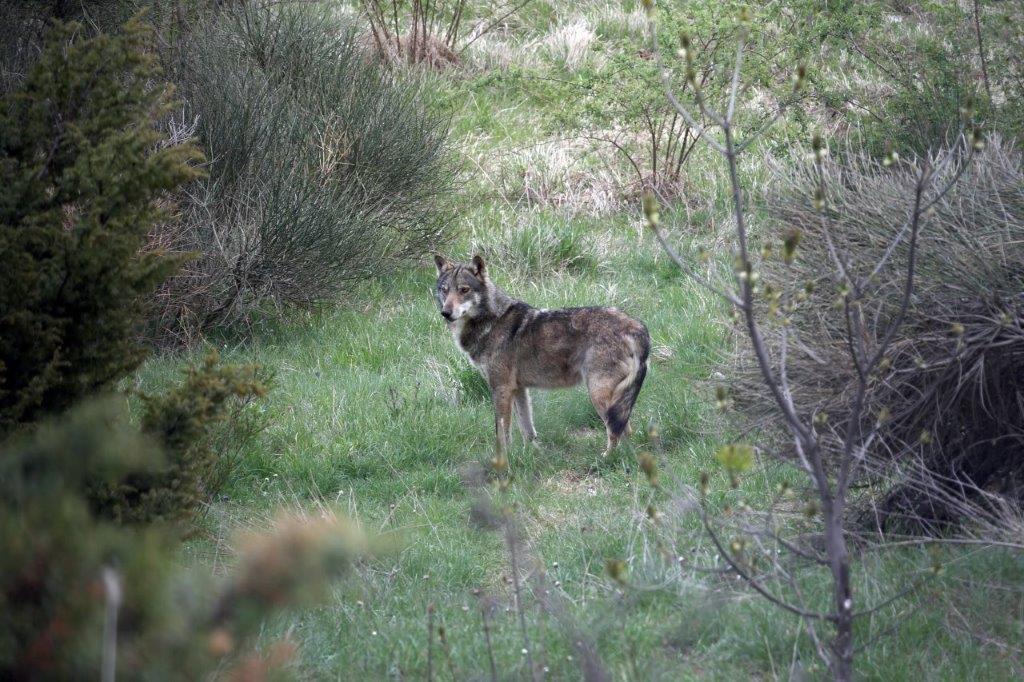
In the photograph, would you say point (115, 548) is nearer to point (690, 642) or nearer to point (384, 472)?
point (690, 642)

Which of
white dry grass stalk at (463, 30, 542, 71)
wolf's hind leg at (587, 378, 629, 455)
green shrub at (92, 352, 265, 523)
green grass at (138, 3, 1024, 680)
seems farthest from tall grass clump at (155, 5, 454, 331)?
white dry grass stalk at (463, 30, 542, 71)

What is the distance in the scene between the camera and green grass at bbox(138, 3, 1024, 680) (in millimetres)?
4695

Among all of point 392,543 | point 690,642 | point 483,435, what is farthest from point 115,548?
point 483,435

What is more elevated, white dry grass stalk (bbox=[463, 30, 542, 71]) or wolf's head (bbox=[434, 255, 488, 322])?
white dry grass stalk (bbox=[463, 30, 542, 71])

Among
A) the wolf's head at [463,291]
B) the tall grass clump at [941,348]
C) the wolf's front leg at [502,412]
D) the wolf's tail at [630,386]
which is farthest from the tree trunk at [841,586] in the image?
the wolf's head at [463,291]

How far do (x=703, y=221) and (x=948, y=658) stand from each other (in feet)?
30.7

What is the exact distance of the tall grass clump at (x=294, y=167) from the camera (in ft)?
35.5

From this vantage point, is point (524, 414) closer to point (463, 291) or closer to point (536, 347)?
point (536, 347)

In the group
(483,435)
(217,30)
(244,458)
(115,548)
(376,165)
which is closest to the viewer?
(115,548)

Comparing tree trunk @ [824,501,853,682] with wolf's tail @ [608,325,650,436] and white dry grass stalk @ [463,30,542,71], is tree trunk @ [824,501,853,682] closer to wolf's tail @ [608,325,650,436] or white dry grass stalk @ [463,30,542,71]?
wolf's tail @ [608,325,650,436]

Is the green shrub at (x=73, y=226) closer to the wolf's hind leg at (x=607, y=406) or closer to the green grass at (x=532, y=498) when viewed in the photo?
the green grass at (x=532, y=498)

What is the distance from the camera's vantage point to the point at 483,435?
8258mm

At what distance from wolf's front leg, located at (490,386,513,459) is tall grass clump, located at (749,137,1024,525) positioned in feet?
8.72

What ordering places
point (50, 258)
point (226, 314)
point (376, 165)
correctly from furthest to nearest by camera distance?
1. point (376, 165)
2. point (226, 314)
3. point (50, 258)
